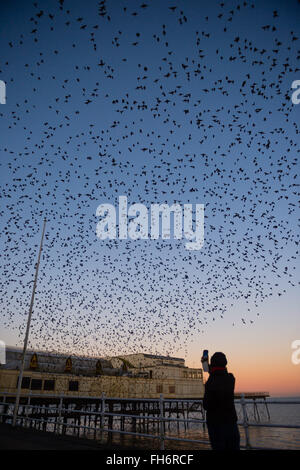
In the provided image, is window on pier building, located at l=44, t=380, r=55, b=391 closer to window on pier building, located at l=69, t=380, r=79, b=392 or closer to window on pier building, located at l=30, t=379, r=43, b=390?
window on pier building, located at l=30, t=379, r=43, b=390

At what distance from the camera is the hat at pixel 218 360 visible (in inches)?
172

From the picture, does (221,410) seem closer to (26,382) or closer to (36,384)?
(26,382)

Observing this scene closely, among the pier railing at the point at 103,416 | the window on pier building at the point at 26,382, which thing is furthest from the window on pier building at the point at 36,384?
the pier railing at the point at 103,416

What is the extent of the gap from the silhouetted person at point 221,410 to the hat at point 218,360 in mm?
34

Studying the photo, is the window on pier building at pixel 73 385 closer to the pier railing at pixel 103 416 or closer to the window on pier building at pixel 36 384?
the pier railing at pixel 103 416

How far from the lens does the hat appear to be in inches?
172

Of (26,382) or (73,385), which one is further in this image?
(73,385)

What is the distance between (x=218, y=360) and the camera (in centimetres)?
438

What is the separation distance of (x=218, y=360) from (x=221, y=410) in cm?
67

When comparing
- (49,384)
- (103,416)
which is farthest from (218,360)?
(49,384)
